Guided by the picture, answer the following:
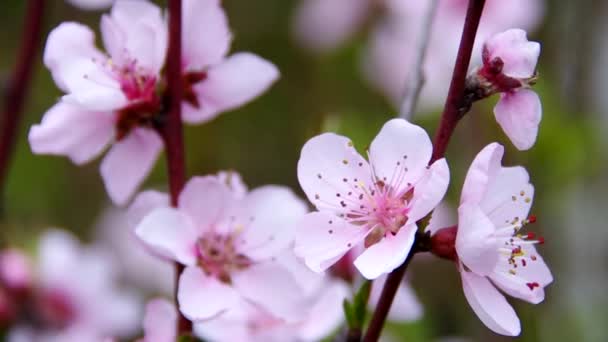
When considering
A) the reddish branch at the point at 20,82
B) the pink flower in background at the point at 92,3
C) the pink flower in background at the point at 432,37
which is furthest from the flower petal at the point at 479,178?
the pink flower in background at the point at 432,37

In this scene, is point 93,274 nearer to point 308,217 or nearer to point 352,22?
point 308,217

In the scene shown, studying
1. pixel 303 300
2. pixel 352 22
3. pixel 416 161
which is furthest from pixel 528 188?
pixel 352 22

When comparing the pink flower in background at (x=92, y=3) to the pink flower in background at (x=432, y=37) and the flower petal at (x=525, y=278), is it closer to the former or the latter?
the flower petal at (x=525, y=278)

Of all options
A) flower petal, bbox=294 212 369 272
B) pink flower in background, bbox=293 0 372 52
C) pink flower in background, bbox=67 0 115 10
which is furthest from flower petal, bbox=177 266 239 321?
pink flower in background, bbox=293 0 372 52

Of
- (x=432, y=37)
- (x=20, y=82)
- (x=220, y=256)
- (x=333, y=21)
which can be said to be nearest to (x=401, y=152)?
(x=220, y=256)

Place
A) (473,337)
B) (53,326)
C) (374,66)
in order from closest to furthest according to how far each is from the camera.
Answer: (53,326) < (473,337) < (374,66)

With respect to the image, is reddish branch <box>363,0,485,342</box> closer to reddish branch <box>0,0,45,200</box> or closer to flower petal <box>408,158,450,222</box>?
flower petal <box>408,158,450,222</box>

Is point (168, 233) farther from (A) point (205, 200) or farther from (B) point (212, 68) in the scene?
(B) point (212, 68)
